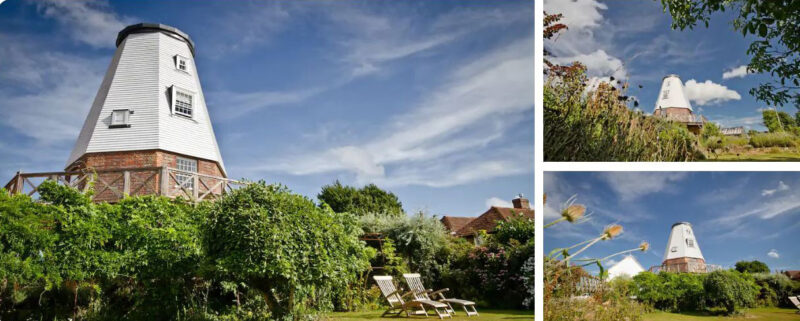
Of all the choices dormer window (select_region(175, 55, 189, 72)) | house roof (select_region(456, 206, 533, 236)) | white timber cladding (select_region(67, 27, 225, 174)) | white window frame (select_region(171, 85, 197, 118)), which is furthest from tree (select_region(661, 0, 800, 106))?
dormer window (select_region(175, 55, 189, 72))

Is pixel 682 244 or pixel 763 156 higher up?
pixel 763 156

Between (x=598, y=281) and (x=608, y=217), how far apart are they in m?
0.49

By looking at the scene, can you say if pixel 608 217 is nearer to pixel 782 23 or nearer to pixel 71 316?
pixel 782 23

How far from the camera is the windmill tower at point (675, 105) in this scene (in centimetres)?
412

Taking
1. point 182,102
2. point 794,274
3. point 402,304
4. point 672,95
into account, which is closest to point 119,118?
point 182,102

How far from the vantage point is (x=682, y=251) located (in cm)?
445

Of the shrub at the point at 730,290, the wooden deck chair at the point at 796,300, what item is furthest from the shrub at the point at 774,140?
the wooden deck chair at the point at 796,300

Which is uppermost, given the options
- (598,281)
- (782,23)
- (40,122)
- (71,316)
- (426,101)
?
(426,101)

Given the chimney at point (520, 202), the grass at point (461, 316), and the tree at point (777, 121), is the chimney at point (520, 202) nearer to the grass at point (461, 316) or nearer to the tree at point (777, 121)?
the grass at point (461, 316)

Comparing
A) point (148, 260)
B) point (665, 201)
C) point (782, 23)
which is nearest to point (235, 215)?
point (148, 260)

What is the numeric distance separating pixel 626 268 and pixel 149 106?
43.7 feet

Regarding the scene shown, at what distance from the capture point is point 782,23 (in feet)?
13.7

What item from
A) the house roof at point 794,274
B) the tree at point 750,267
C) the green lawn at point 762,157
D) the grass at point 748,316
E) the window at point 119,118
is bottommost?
the grass at point 748,316

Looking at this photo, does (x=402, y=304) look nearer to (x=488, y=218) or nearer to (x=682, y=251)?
(x=682, y=251)
